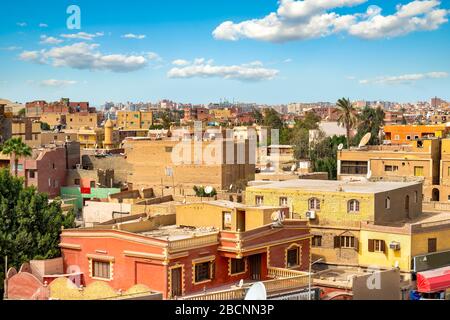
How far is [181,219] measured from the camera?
62.7 feet

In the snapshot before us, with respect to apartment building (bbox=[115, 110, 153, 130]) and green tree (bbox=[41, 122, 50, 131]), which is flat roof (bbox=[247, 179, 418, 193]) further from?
apartment building (bbox=[115, 110, 153, 130])

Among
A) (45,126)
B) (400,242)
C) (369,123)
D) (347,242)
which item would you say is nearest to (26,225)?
(347,242)

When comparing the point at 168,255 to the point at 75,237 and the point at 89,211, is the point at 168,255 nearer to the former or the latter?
the point at 75,237

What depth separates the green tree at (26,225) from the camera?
57.8 feet

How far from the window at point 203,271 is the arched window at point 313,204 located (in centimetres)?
531

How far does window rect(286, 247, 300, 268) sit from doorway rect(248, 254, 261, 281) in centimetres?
107

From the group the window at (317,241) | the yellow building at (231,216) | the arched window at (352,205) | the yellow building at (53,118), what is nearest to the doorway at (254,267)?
the yellow building at (231,216)

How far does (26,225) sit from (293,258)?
6617mm

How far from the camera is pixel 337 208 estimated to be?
2030 centimetres

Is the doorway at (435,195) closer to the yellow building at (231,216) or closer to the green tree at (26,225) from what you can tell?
the yellow building at (231,216)

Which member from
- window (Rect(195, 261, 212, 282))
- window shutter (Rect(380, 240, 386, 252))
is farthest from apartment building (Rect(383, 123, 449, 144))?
window (Rect(195, 261, 212, 282))

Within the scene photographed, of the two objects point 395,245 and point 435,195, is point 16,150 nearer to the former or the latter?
point 435,195

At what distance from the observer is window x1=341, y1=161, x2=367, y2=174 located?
32156 mm

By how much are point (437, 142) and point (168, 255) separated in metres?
19.2
